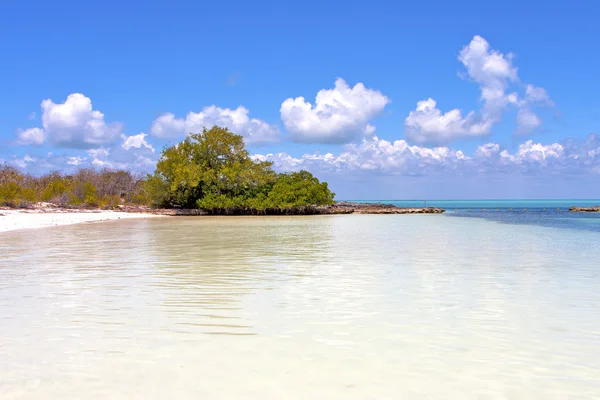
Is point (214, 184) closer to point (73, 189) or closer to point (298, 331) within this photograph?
point (73, 189)

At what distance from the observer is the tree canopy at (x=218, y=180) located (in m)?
52.2

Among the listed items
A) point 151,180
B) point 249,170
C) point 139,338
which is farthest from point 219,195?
point 139,338

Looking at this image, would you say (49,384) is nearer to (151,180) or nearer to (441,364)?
(441,364)

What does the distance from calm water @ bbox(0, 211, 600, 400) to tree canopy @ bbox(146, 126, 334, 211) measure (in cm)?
4066

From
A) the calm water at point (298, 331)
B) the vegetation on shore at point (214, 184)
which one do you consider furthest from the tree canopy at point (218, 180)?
the calm water at point (298, 331)

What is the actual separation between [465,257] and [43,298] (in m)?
10.9

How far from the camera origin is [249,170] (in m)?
53.2

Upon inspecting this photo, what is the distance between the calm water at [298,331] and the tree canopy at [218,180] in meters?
40.7

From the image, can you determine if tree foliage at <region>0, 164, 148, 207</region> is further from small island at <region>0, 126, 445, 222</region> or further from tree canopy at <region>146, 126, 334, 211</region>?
tree canopy at <region>146, 126, 334, 211</region>

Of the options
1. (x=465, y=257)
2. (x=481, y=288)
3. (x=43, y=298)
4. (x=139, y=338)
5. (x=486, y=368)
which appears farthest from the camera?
(x=465, y=257)

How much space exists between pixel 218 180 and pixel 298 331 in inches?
1864

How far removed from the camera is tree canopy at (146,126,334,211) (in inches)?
2053

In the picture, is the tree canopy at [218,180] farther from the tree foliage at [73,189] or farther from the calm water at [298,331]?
the calm water at [298,331]

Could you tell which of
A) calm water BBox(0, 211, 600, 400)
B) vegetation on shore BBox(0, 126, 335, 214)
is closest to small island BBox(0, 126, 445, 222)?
vegetation on shore BBox(0, 126, 335, 214)
